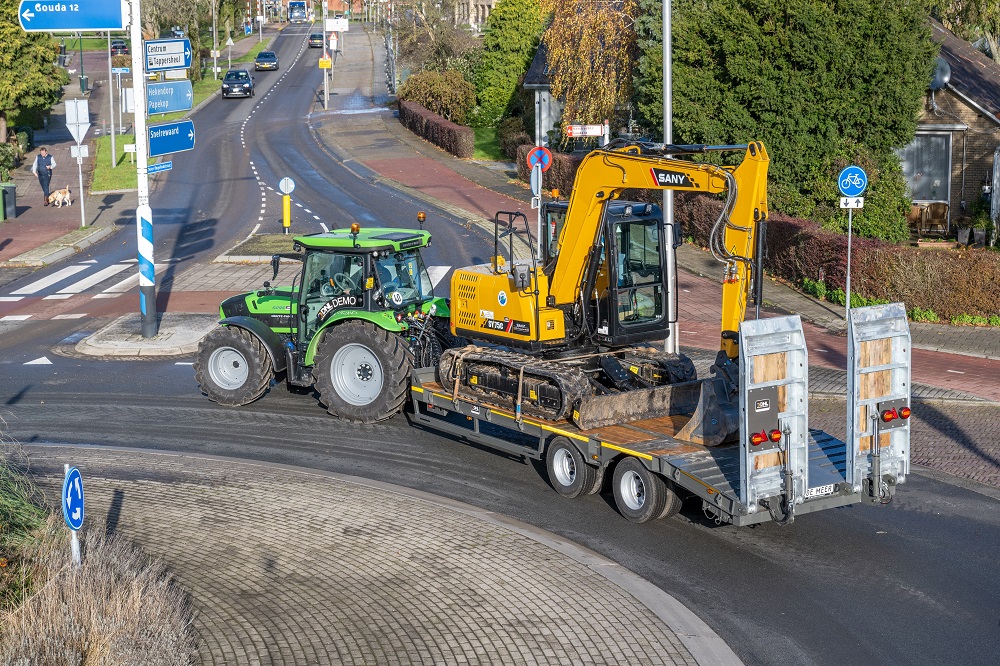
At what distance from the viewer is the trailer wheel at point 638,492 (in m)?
11.8

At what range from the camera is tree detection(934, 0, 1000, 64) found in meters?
35.5

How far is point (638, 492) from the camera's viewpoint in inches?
479

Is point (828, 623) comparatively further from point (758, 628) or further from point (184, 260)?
point (184, 260)

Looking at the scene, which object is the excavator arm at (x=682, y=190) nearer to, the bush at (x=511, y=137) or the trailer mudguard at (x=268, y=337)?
the trailer mudguard at (x=268, y=337)

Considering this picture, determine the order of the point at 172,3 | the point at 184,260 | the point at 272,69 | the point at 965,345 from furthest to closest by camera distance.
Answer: the point at 272,69
the point at 172,3
the point at 184,260
the point at 965,345

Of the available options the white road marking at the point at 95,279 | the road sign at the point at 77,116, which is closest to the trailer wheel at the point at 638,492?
the white road marking at the point at 95,279

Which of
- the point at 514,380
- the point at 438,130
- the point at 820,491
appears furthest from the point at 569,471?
the point at 438,130

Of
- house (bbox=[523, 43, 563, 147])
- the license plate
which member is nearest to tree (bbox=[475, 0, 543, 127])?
house (bbox=[523, 43, 563, 147])

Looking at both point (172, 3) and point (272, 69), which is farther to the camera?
point (272, 69)

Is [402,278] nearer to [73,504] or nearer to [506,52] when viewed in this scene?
[73,504]

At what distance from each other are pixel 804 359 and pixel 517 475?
448cm

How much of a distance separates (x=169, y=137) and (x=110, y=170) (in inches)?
1031

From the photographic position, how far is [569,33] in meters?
34.0

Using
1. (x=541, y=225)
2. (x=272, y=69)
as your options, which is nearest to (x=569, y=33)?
(x=541, y=225)
